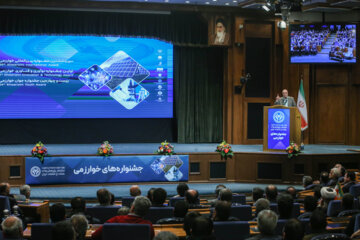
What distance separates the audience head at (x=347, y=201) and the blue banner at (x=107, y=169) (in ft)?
19.3

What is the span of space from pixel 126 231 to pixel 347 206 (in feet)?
8.73

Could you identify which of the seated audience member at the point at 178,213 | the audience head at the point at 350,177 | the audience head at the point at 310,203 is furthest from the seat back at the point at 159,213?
the audience head at the point at 350,177

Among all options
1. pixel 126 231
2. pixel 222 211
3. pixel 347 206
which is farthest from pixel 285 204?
pixel 126 231

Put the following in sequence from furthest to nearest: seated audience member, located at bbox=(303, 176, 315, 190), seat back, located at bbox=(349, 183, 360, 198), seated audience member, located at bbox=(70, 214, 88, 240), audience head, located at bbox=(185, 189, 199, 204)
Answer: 1. seated audience member, located at bbox=(303, 176, 315, 190)
2. seat back, located at bbox=(349, 183, 360, 198)
3. audience head, located at bbox=(185, 189, 199, 204)
4. seated audience member, located at bbox=(70, 214, 88, 240)

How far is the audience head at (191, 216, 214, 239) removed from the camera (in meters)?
3.59

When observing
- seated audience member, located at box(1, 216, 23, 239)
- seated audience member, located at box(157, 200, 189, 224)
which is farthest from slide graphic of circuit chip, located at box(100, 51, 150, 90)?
seated audience member, located at box(1, 216, 23, 239)

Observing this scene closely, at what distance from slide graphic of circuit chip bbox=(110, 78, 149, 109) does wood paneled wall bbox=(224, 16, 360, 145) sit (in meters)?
2.42

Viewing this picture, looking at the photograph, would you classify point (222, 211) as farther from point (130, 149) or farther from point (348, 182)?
point (130, 149)

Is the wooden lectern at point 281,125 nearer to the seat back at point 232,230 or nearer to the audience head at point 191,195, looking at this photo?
the audience head at point 191,195

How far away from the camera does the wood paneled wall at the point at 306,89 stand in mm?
13508

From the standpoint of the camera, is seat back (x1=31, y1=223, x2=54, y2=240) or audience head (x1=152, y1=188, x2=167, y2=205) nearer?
seat back (x1=31, y1=223, x2=54, y2=240)

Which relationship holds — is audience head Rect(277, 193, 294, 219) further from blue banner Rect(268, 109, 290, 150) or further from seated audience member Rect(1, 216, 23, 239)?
blue banner Rect(268, 109, 290, 150)

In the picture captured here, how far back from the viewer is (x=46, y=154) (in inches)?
415

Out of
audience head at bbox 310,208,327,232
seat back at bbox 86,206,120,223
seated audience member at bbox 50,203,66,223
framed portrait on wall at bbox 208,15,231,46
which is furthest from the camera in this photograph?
framed portrait on wall at bbox 208,15,231,46
